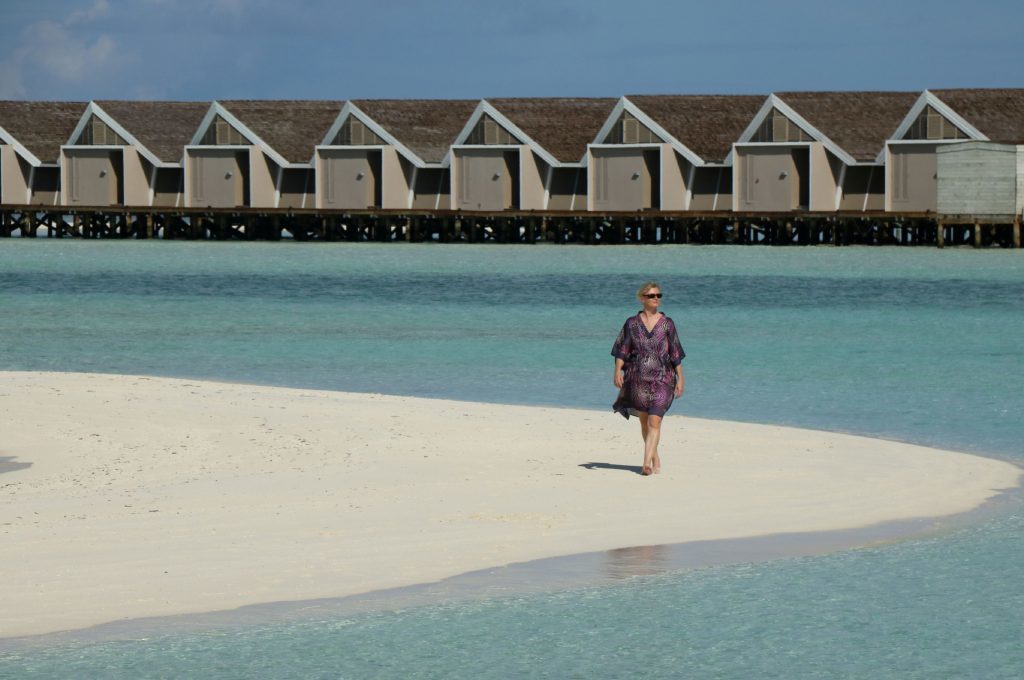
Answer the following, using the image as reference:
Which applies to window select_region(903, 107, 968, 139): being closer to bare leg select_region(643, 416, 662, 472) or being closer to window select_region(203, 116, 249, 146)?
window select_region(203, 116, 249, 146)

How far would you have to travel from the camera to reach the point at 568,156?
76812 millimetres

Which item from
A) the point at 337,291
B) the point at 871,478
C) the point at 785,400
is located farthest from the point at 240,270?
the point at 871,478

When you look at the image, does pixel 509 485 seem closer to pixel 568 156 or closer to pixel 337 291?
pixel 337 291

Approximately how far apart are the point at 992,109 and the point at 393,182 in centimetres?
2595

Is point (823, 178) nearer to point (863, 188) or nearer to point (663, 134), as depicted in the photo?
point (863, 188)

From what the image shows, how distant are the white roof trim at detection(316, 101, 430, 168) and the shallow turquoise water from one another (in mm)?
5426

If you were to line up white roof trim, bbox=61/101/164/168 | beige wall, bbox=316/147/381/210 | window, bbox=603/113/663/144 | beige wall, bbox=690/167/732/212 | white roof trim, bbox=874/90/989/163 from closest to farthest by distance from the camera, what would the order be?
1. white roof trim, bbox=874/90/989/163
2. window, bbox=603/113/663/144
3. beige wall, bbox=690/167/732/212
4. beige wall, bbox=316/147/381/210
5. white roof trim, bbox=61/101/164/168

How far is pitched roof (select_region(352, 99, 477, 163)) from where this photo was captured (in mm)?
79688

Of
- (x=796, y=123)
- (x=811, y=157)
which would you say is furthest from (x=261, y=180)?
(x=811, y=157)

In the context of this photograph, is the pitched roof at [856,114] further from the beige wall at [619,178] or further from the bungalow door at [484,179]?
the bungalow door at [484,179]

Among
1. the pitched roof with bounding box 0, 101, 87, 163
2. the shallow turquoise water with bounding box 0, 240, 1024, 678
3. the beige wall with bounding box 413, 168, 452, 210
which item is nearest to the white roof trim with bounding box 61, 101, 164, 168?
the pitched roof with bounding box 0, 101, 87, 163

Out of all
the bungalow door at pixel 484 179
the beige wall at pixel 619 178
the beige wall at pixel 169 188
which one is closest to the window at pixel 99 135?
the beige wall at pixel 169 188

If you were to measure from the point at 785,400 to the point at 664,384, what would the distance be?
9.06m

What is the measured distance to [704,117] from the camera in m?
77.1
